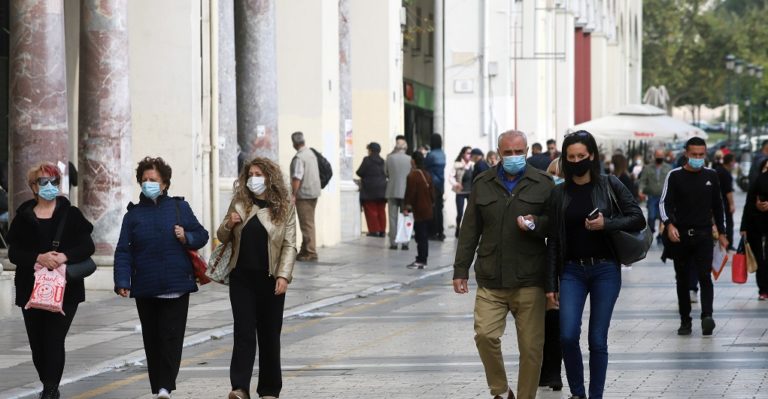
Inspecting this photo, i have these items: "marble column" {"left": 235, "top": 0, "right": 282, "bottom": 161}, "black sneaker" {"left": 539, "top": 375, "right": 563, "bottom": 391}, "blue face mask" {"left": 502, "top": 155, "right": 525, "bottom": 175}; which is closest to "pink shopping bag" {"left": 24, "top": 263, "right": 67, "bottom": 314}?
"blue face mask" {"left": 502, "top": 155, "right": 525, "bottom": 175}

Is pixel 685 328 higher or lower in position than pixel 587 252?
lower

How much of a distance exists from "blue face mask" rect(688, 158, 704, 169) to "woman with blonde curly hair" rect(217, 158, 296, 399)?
17.1 feet

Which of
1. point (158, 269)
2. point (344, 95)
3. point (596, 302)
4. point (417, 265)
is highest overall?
point (344, 95)

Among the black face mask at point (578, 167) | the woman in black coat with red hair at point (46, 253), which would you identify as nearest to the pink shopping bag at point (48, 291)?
the woman in black coat with red hair at point (46, 253)

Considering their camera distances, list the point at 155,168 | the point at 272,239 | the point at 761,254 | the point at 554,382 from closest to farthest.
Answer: the point at 272,239
the point at 155,168
the point at 554,382
the point at 761,254

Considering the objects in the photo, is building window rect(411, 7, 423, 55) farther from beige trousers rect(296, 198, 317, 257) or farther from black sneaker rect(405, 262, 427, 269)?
black sneaker rect(405, 262, 427, 269)

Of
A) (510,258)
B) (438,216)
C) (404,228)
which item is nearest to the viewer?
(510,258)

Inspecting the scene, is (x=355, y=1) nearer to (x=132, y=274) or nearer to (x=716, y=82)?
(x=132, y=274)

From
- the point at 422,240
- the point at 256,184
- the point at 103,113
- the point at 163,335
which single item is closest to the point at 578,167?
the point at 256,184

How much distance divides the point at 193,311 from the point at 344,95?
13095mm

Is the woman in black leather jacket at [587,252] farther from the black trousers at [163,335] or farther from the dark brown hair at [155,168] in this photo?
the dark brown hair at [155,168]

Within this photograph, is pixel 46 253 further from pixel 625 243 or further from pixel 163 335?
pixel 625 243

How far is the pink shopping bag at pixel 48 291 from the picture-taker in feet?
36.3

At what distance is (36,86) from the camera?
59.0 feet
